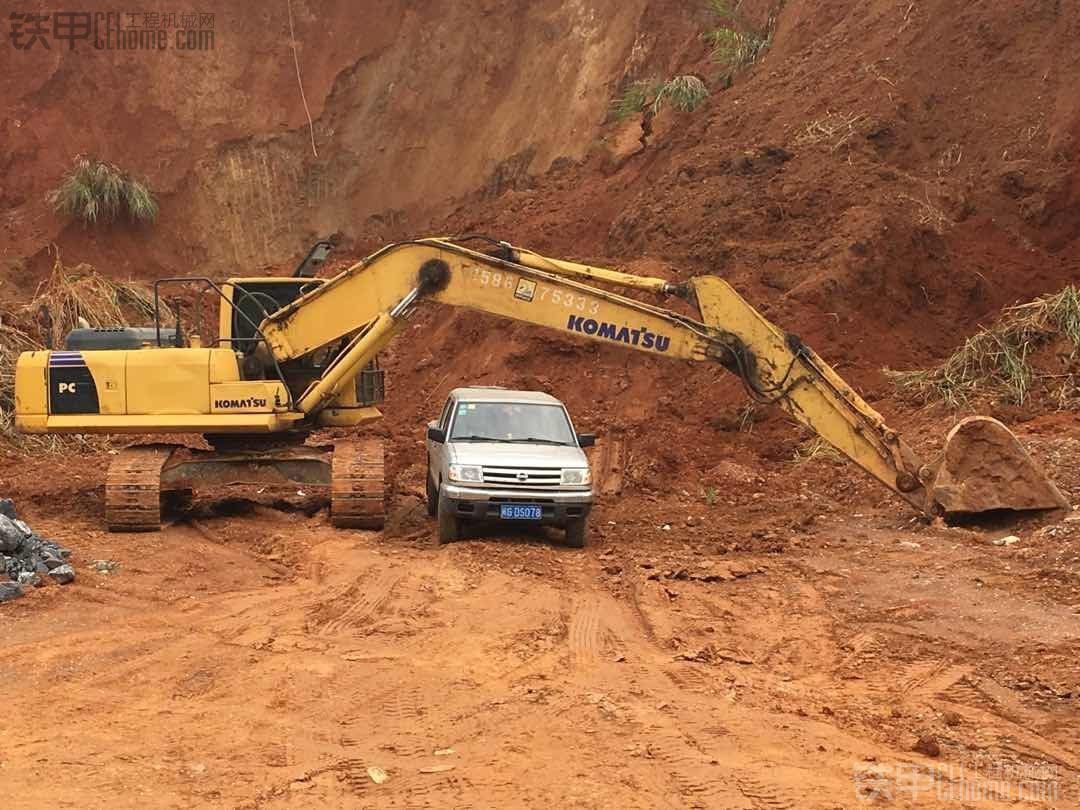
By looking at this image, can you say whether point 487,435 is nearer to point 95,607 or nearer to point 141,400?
point 141,400

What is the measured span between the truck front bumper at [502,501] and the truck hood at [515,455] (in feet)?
0.95

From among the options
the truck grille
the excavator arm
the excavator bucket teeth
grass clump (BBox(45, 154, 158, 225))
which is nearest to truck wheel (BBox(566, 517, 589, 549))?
the truck grille

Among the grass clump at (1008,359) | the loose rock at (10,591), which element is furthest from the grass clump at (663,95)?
the loose rock at (10,591)

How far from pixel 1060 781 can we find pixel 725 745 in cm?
171

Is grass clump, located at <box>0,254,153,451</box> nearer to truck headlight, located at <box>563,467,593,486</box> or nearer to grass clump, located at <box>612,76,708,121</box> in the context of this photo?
truck headlight, located at <box>563,467,593,486</box>

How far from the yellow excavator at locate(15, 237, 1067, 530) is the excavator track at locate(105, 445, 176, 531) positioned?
0.02 meters

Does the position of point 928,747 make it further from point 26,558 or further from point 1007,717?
point 26,558

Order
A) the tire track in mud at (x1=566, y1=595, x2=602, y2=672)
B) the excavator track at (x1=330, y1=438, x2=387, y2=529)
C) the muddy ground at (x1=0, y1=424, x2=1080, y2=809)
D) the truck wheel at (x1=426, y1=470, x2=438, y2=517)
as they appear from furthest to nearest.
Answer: the truck wheel at (x1=426, y1=470, x2=438, y2=517), the excavator track at (x1=330, y1=438, x2=387, y2=529), the tire track in mud at (x1=566, y1=595, x2=602, y2=672), the muddy ground at (x1=0, y1=424, x2=1080, y2=809)

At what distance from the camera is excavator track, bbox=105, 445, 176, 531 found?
13.3m

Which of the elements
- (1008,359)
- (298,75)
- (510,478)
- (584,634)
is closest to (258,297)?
(510,478)

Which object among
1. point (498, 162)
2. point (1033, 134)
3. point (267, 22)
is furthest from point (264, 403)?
point (267, 22)

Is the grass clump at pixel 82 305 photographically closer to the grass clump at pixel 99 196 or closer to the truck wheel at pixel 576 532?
the grass clump at pixel 99 196

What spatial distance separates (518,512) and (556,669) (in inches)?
172

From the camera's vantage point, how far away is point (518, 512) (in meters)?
12.6
